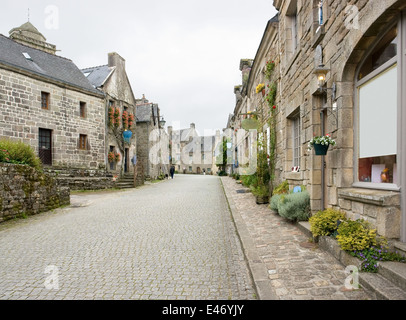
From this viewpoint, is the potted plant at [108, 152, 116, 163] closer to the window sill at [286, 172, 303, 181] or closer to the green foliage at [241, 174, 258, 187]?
the green foliage at [241, 174, 258, 187]

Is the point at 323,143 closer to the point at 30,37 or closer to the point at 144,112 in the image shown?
the point at 30,37

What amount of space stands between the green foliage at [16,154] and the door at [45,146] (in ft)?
21.9

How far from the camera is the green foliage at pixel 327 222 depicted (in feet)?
13.9

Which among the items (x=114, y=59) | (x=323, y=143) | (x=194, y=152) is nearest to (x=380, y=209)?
(x=323, y=143)

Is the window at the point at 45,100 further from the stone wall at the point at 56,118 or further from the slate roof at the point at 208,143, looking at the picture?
the slate roof at the point at 208,143

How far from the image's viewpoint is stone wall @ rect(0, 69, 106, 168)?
1320 cm

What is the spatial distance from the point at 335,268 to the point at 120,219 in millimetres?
5459

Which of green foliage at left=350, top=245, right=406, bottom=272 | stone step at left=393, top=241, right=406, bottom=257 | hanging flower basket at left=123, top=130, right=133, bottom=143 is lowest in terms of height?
green foliage at left=350, top=245, right=406, bottom=272

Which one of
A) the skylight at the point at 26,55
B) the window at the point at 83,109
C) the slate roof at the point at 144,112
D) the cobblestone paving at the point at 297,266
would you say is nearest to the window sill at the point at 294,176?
the cobblestone paving at the point at 297,266

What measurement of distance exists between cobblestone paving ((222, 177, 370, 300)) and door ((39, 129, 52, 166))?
13085 mm

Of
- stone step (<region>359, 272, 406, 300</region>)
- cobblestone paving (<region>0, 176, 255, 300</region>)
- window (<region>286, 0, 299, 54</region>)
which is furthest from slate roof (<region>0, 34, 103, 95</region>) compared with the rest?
stone step (<region>359, 272, 406, 300</region>)

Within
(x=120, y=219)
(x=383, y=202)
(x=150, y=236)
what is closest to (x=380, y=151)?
(x=383, y=202)

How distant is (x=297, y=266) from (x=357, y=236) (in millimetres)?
828
